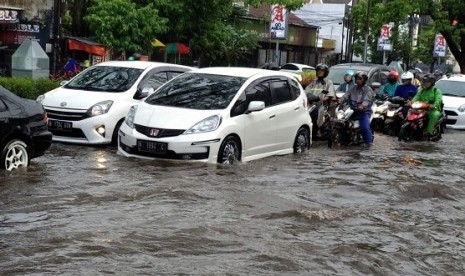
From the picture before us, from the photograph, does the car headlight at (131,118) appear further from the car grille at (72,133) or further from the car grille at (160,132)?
the car grille at (72,133)

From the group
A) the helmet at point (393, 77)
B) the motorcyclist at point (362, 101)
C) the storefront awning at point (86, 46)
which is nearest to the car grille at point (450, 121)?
the helmet at point (393, 77)

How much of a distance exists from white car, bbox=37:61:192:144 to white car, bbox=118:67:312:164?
109 cm

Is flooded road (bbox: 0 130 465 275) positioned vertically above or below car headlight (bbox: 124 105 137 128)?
below

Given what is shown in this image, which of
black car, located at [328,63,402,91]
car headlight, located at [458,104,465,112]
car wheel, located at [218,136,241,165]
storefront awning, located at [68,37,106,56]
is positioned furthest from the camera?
storefront awning, located at [68,37,106,56]

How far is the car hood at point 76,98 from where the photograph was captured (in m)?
12.2

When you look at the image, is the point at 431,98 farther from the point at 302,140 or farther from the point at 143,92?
the point at 143,92

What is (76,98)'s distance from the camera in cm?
1234

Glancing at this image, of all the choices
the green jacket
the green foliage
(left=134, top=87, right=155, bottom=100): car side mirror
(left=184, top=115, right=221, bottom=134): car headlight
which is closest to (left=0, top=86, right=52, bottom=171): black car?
(left=184, top=115, right=221, bottom=134): car headlight

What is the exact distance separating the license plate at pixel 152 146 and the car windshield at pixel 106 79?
2651 mm

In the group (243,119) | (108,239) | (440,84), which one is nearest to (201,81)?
(243,119)

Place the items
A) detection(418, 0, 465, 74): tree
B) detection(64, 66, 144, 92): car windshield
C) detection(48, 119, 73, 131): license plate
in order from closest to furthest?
detection(48, 119, 73, 131): license plate, detection(64, 66, 144, 92): car windshield, detection(418, 0, 465, 74): tree

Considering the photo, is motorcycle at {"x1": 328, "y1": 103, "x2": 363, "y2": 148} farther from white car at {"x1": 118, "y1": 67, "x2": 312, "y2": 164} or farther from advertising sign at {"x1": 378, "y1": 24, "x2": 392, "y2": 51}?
advertising sign at {"x1": 378, "y1": 24, "x2": 392, "y2": 51}

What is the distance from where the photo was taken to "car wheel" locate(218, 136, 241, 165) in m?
10.5

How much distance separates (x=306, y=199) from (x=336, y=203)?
357 millimetres
